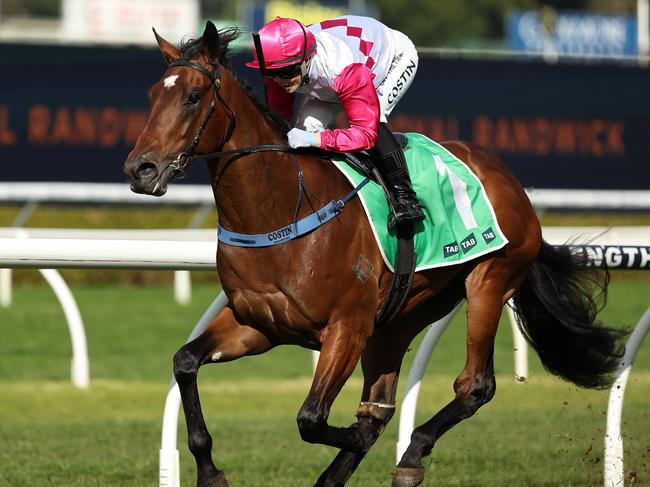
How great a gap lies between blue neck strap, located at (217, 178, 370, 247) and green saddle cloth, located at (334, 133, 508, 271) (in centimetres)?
17

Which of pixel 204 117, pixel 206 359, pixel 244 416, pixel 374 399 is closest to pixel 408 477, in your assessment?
pixel 374 399

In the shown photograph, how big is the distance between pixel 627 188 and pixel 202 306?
394 centimetres

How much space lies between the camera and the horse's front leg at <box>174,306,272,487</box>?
12.3ft

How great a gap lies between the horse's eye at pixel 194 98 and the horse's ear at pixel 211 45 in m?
0.15

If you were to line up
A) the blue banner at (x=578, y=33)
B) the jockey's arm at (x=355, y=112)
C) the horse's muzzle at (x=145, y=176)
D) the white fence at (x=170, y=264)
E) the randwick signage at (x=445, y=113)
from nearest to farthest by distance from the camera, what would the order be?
the horse's muzzle at (x=145, y=176) < the jockey's arm at (x=355, y=112) < the white fence at (x=170, y=264) < the randwick signage at (x=445, y=113) < the blue banner at (x=578, y=33)

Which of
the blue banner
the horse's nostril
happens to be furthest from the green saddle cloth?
the blue banner

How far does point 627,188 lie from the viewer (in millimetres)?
11086

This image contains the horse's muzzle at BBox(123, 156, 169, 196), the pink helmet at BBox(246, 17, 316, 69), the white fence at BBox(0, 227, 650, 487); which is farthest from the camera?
the white fence at BBox(0, 227, 650, 487)

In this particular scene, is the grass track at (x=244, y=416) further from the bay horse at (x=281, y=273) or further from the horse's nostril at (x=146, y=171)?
the horse's nostril at (x=146, y=171)

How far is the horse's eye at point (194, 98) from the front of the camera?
3.48 m

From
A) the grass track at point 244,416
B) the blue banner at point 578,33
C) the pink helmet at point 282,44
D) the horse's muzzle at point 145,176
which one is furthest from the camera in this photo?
the blue banner at point 578,33

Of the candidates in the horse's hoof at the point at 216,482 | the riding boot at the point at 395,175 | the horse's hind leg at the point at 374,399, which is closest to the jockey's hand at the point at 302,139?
the riding boot at the point at 395,175

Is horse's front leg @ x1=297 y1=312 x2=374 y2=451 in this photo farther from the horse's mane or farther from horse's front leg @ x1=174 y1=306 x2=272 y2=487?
the horse's mane

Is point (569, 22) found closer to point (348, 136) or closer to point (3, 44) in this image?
point (3, 44)
